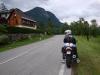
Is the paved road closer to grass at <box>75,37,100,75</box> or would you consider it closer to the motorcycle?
the motorcycle

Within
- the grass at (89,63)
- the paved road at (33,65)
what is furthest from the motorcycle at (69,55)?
the grass at (89,63)

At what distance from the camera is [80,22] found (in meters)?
84.9

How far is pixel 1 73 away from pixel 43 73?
1.90 m

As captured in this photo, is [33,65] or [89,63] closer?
[33,65]

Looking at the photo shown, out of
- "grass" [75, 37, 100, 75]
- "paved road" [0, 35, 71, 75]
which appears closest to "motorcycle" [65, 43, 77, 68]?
"paved road" [0, 35, 71, 75]

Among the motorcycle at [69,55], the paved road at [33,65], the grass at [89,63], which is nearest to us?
the grass at [89,63]

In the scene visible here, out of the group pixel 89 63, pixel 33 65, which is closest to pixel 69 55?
pixel 89 63

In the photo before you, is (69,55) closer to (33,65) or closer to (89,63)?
(89,63)

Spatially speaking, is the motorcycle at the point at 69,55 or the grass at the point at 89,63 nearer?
the grass at the point at 89,63

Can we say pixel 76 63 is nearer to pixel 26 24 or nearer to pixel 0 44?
pixel 0 44

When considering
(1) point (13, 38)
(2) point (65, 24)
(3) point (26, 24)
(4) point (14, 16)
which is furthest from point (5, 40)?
(2) point (65, 24)

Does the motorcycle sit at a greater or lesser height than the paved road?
greater

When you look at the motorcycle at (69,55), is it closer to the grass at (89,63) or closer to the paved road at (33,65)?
the paved road at (33,65)

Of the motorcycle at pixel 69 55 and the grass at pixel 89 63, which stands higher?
the motorcycle at pixel 69 55
